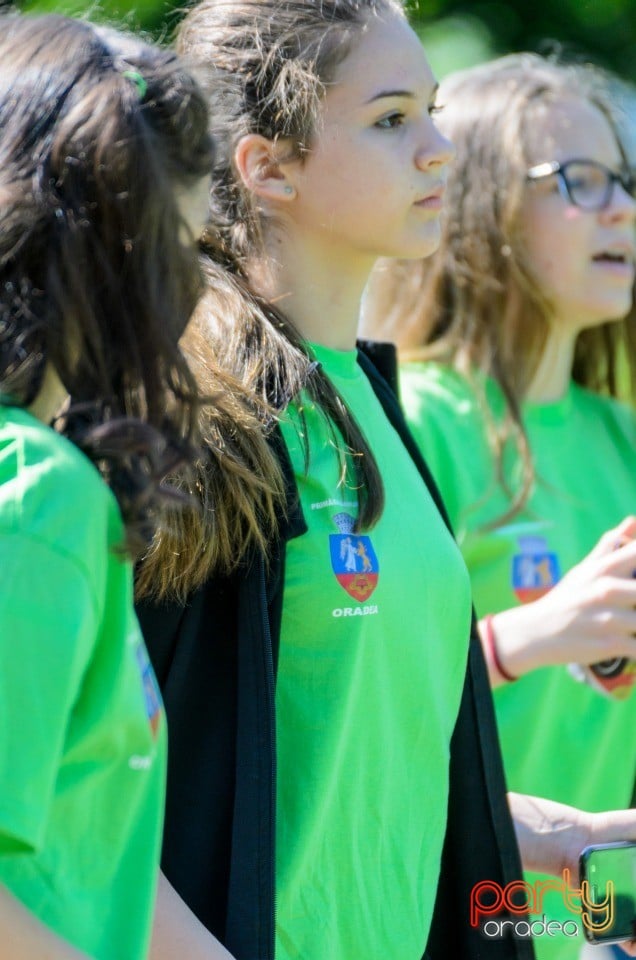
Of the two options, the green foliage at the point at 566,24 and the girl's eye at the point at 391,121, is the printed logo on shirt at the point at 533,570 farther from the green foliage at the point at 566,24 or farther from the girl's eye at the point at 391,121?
the green foliage at the point at 566,24

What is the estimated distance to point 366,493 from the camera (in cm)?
189

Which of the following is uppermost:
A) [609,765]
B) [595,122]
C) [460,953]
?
[595,122]

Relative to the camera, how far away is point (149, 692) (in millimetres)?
1308

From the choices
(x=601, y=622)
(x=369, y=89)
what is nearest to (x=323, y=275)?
(x=369, y=89)

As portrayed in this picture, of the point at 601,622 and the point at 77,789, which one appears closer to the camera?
the point at 77,789

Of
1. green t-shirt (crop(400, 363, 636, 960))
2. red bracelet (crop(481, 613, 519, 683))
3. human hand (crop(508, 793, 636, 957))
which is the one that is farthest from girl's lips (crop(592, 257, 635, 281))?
human hand (crop(508, 793, 636, 957))

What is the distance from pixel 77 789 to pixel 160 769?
0.36ft

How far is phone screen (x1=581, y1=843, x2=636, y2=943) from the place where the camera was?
6.55 feet

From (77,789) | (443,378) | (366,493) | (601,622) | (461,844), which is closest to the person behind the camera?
(77,789)

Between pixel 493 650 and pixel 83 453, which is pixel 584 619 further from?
pixel 83 453

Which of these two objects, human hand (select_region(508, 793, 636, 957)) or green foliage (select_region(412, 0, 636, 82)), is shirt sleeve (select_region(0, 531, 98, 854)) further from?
green foliage (select_region(412, 0, 636, 82))

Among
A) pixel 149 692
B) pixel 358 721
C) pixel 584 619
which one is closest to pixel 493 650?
pixel 584 619

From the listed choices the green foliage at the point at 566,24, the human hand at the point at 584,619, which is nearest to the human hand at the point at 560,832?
the human hand at the point at 584,619

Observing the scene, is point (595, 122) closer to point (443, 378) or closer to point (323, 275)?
point (443, 378)
